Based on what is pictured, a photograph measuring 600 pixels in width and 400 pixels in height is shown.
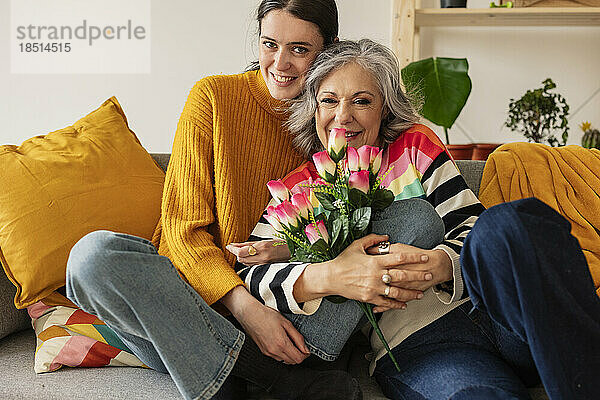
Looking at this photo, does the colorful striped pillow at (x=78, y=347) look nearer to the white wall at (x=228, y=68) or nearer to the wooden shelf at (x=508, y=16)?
the white wall at (x=228, y=68)

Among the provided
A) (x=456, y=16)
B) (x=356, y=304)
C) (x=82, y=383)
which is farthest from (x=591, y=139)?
(x=82, y=383)

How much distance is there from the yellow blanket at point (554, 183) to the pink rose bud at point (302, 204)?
0.65m

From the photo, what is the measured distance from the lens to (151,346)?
134cm

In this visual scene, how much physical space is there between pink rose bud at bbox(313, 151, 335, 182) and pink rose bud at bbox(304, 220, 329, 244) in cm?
9

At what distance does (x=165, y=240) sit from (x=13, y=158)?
0.42 meters

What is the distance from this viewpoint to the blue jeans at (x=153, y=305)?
1.19m

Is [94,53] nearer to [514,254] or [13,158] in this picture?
[13,158]

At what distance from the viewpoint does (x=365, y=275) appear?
1.27 meters

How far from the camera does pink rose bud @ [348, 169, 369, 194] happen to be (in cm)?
122

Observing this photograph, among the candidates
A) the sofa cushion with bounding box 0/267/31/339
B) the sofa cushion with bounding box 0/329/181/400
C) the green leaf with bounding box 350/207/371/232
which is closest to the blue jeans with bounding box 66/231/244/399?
the sofa cushion with bounding box 0/329/181/400

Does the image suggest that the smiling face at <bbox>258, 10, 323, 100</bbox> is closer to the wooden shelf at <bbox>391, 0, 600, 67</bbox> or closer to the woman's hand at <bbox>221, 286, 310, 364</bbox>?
the woman's hand at <bbox>221, 286, 310, 364</bbox>

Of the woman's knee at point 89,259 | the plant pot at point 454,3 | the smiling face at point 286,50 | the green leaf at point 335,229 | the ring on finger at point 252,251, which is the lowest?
the ring on finger at point 252,251

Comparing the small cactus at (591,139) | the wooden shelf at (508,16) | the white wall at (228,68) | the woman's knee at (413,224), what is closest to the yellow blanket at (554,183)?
the woman's knee at (413,224)

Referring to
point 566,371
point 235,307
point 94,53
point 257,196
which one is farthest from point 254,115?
point 94,53
